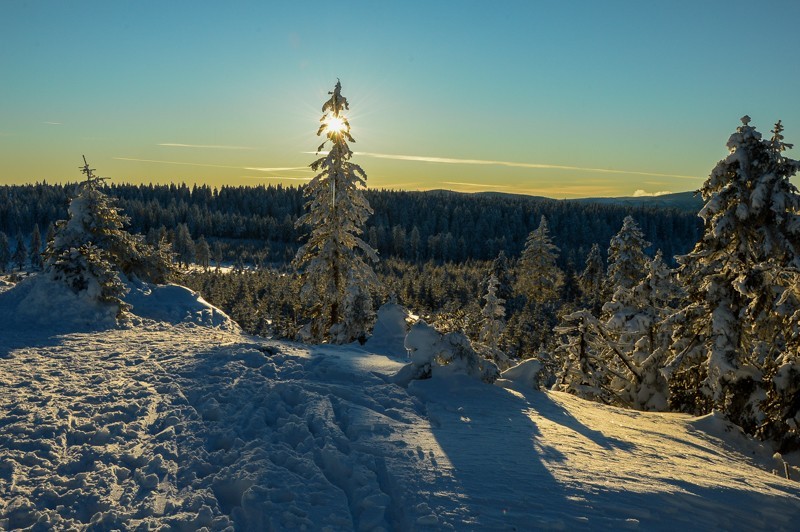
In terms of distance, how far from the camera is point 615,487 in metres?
5.53

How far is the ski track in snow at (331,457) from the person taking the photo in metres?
4.93

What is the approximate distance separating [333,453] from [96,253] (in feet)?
46.2

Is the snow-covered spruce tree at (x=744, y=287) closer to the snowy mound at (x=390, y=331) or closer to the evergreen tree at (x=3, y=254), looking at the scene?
the snowy mound at (x=390, y=331)

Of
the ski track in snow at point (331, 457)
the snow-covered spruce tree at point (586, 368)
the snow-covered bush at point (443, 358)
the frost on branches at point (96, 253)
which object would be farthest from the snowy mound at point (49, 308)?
the snow-covered spruce tree at point (586, 368)

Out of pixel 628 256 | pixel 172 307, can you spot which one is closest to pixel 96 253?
pixel 172 307

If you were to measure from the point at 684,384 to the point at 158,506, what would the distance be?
44.6 feet

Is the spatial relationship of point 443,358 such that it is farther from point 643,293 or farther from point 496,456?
point 643,293

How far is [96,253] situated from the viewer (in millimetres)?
16125

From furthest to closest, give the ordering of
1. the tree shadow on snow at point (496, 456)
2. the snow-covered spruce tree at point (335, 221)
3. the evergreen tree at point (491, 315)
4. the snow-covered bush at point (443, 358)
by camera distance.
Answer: the evergreen tree at point (491, 315), the snow-covered spruce tree at point (335, 221), the snow-covered bush at point (443, 358), the tree shadow on snow at point (496, 456)

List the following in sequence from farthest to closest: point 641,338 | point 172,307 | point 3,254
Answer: point 3,254, point 641,338, point 172,307

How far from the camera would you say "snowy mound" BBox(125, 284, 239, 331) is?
1642 centimetres

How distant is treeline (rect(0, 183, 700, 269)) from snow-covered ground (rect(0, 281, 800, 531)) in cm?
12911

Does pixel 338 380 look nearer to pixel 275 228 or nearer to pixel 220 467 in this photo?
pixel 220 467

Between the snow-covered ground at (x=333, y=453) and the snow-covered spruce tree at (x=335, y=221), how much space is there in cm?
884
